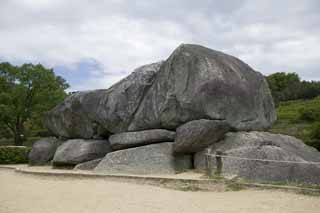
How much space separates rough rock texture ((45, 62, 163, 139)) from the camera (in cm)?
1448

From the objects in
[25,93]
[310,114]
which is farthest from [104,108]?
[310,114]

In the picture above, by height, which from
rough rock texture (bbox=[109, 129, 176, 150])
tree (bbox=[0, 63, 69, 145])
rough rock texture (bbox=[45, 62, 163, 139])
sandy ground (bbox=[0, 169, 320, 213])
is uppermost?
Answer: tree (bbox=[0, 63, 69, 145])

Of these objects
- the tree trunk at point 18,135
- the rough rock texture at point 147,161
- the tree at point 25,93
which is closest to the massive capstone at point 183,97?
the rough rock texture at point 147,161

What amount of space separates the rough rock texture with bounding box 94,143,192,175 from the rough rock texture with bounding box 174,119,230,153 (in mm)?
477

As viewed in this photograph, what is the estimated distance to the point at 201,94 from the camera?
41.5 ft

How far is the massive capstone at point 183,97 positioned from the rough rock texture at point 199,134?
0.68m

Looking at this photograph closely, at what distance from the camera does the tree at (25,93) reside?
2742 cm

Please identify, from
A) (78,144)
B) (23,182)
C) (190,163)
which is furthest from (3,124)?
(190,163)

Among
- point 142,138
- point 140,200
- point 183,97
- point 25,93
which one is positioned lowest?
point 140,200

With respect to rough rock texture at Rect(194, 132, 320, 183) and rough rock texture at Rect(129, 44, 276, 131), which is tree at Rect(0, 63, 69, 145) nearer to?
rough rock texture at Rect(129, 44, 276, 131)

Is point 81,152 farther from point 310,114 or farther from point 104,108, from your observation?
point 310,114

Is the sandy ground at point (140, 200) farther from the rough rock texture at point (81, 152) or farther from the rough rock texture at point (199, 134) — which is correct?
the rough rock texture at point (81, 152)

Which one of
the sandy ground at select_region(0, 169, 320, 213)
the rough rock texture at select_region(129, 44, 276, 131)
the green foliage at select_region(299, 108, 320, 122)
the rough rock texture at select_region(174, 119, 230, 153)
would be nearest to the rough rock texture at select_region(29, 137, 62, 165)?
the rough rock texture at select_region(129, 44, 276, 131)

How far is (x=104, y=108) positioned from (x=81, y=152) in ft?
6.68
